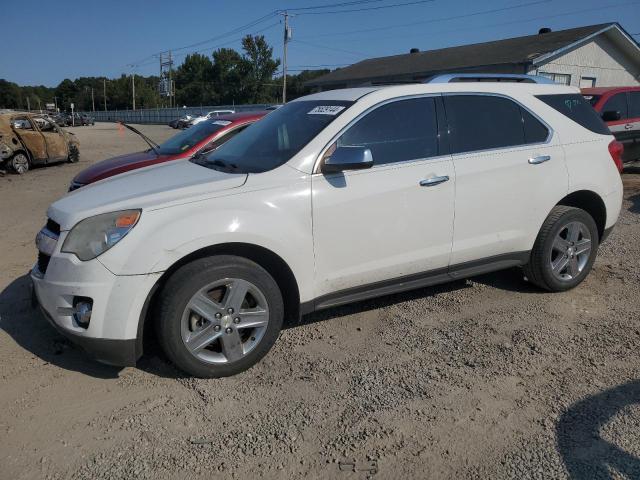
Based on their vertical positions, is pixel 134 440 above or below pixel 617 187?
below

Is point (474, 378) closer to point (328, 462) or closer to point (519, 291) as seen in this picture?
point (328, 462)

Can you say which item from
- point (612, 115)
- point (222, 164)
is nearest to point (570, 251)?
point (222, 164)

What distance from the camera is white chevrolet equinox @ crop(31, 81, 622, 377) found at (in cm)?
309

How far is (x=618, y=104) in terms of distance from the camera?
426 inches

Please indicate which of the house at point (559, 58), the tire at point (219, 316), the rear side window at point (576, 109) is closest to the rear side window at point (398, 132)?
the tire at point (219, 316)

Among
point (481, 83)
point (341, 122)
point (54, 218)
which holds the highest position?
point (481, 83)

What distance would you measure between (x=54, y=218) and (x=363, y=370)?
7.26 feet

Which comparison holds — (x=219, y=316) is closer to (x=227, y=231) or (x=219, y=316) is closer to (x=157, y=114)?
(x=227, y=231)

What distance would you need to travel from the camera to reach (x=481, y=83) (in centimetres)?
433

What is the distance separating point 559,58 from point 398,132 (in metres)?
25.6

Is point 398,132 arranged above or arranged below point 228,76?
below

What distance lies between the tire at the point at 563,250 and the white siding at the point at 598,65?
23026mm

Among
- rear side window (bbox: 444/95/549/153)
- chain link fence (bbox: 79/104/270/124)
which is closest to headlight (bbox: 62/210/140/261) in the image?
rear side window (bbox: 444/95/549/153)

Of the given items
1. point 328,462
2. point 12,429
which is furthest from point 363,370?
point 12,429
